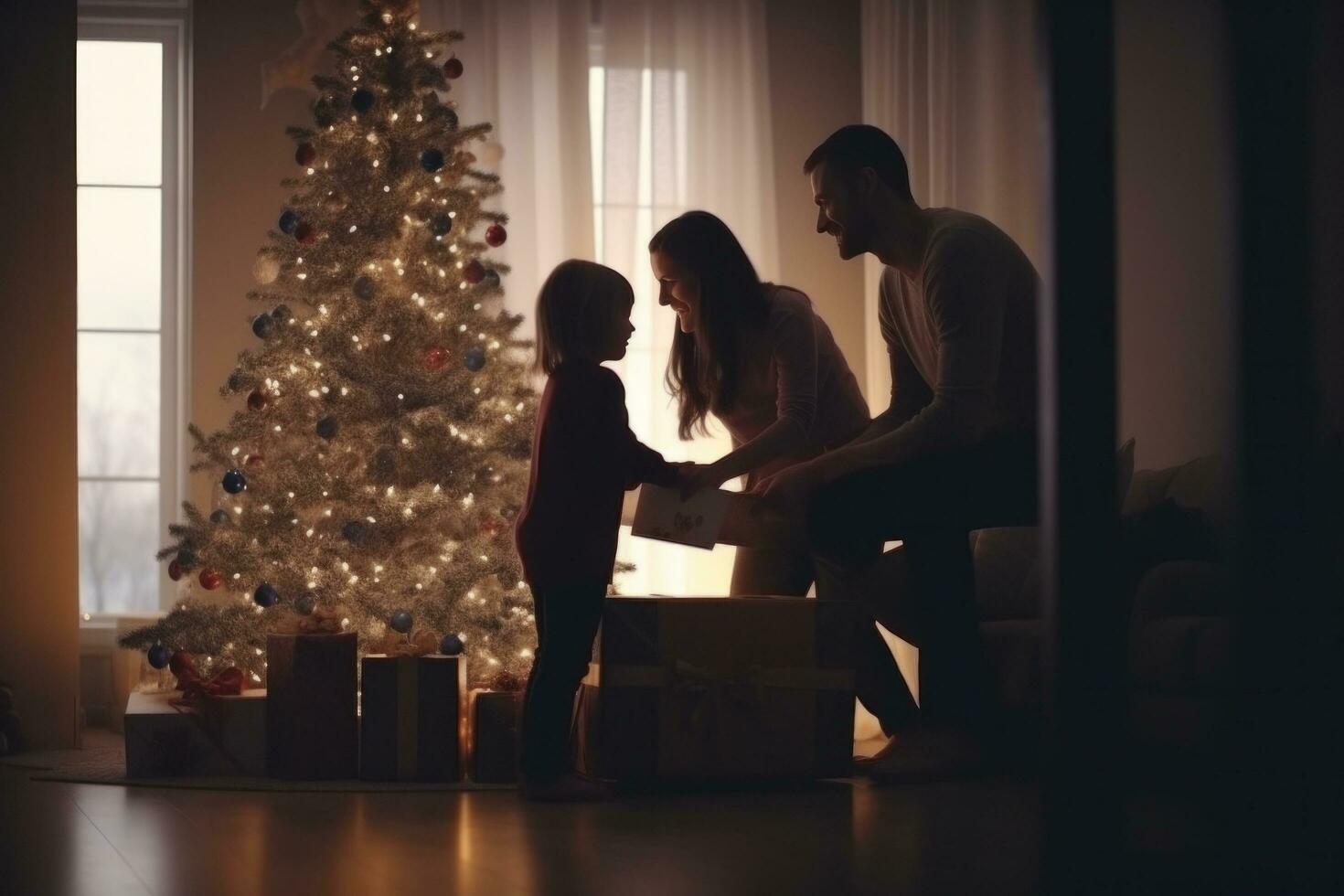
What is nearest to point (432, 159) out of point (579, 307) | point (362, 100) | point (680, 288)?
point (362, 100)

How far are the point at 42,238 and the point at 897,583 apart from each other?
2132 millimetres

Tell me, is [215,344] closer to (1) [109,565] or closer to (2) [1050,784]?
(1) [109,565]

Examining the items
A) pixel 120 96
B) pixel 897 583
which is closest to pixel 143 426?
pixel 120 96

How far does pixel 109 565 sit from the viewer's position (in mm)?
4438

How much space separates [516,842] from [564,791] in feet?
1.47

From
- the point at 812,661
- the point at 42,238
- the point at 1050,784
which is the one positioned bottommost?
the point at 812,661

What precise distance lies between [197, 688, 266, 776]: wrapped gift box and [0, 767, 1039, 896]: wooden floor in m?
0.22

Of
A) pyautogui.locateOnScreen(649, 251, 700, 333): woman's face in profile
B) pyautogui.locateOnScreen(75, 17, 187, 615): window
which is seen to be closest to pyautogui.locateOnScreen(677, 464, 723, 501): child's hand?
pyautogui.locateOnScreen(649, 251, 700, 333): woman's face in profile

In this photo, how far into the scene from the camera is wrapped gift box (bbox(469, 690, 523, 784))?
8.50ft

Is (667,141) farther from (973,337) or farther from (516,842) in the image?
(516,842)

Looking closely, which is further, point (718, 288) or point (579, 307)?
point (718, 288)

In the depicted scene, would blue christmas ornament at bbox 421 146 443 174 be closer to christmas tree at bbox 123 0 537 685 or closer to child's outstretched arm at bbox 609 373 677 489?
christmas tree at bbox 123 0 537 685

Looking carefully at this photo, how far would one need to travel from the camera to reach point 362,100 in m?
3.18

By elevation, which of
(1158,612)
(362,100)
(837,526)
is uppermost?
(362,100)
